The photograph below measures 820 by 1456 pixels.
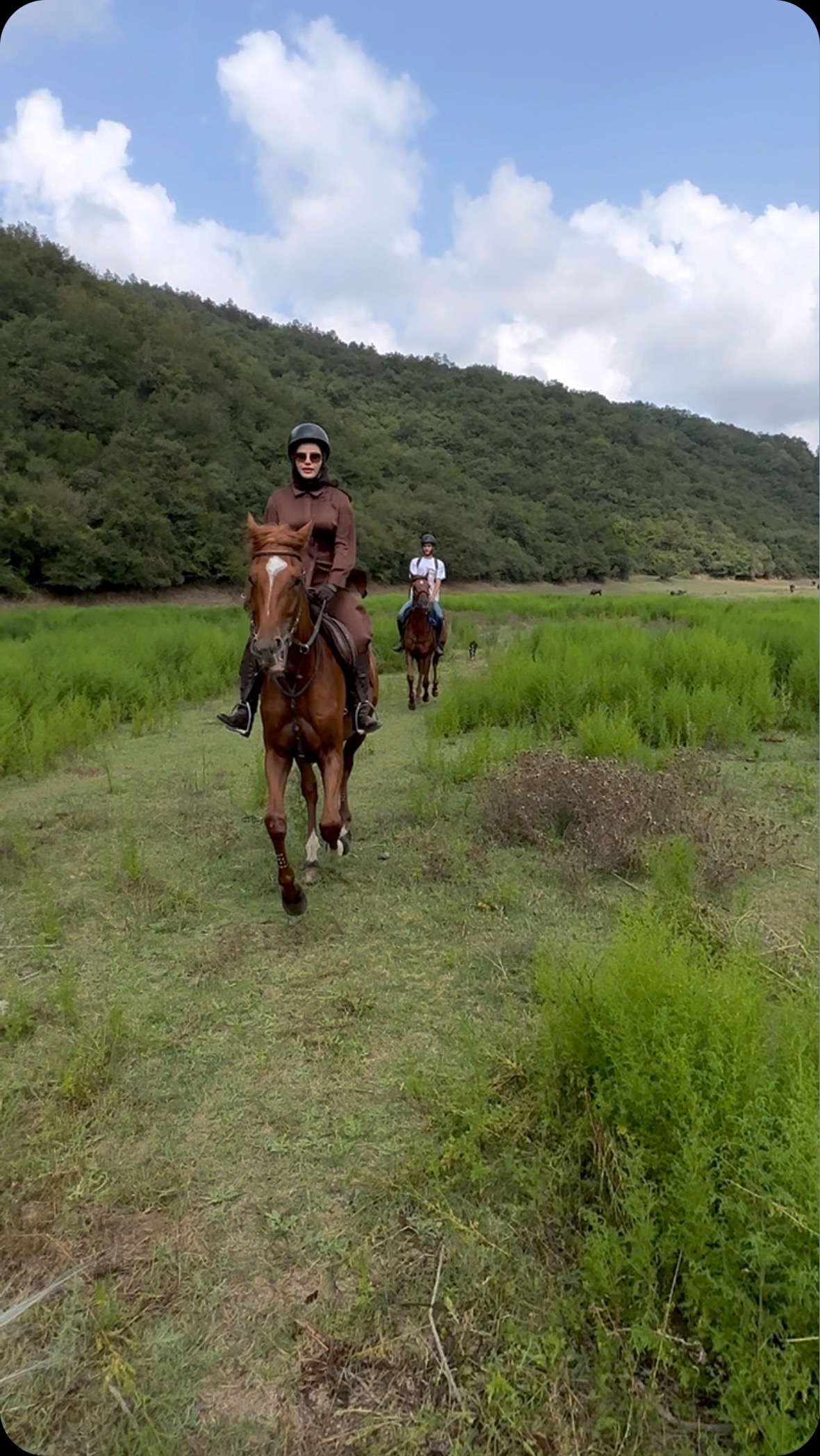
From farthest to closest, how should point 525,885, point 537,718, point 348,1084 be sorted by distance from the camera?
point 537,718
point 525,885
point 348,1084

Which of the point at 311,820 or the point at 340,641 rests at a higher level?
the point at 340,641

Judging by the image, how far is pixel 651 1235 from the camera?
175cm

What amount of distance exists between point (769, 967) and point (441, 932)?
1.62 m

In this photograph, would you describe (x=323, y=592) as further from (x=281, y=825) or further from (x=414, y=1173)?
(x=414, y=1173)

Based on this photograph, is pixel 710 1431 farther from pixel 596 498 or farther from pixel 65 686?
pixel 596 498

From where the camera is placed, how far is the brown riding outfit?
471cm

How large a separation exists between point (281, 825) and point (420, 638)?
725 centimetres

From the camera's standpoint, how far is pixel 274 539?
385cm

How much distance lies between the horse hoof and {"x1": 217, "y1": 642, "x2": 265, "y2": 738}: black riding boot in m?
1.07

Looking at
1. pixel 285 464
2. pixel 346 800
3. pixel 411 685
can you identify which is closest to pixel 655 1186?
pixel 346 800

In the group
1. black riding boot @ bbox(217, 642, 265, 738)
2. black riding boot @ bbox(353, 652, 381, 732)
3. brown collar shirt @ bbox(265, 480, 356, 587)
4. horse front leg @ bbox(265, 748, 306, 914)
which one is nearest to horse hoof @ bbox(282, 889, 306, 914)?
horse front leg @ bbox(265, 748, 306, 914)

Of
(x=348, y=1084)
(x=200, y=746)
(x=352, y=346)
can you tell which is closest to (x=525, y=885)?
(x=348, y=1084)

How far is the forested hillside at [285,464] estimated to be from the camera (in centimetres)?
3042

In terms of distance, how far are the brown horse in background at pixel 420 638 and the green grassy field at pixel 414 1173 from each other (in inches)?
277
